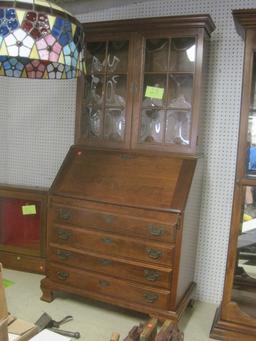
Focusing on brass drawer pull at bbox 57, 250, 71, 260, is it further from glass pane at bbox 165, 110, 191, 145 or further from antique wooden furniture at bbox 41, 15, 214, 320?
glass pane at bbox 165, 110, 191, 145

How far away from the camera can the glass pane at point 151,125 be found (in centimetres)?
241

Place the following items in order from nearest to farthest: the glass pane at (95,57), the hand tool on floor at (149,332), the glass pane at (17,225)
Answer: the hand tool on floor at (149,332)
the glass pane at (95,57)
the glass pane at (17,225)

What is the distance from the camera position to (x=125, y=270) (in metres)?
2.16

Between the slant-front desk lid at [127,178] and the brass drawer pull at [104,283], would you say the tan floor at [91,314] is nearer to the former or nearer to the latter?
the brass drawer pull at [104,283]

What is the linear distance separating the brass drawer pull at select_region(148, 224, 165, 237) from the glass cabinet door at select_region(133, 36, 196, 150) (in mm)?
571

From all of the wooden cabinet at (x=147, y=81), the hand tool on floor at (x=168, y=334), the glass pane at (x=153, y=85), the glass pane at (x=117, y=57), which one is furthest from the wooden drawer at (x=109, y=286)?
the glass pane at (x=117, y=57)

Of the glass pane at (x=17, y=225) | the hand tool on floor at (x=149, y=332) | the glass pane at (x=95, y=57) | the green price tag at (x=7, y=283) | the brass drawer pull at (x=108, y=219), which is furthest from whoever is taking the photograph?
the glass pane at (x=17, y=225)

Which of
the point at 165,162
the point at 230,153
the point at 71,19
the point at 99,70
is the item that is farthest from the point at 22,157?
the point at 71,19

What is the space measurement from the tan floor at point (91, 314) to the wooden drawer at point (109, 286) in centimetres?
17

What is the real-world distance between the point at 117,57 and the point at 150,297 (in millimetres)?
1651

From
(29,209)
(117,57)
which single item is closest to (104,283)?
(29,209)

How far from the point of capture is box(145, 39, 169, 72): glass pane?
2.36m

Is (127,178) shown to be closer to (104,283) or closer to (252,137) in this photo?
(104,283)

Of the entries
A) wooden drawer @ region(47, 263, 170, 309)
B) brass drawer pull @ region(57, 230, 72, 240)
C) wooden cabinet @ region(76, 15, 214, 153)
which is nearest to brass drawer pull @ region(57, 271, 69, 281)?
wooden drawer @ region(47, 263, 170, 309)
